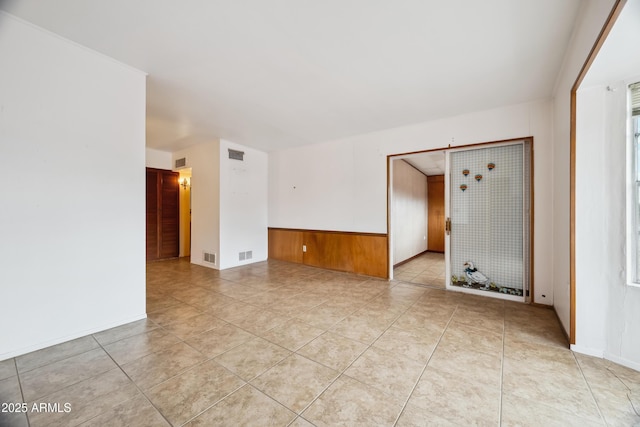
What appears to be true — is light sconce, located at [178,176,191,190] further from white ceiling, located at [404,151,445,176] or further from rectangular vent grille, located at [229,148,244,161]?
white ceiling, located at [404,151,445,176]

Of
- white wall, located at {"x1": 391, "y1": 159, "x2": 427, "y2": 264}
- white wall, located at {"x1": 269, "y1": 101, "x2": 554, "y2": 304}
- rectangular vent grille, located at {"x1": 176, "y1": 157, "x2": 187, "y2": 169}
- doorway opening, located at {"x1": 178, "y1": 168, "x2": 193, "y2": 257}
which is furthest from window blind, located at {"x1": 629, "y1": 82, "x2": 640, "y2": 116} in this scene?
doorway opening, located at {"x1": 178, "y1": 168, "x2": 193, "y2": 257}

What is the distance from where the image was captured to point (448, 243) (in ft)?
13.3

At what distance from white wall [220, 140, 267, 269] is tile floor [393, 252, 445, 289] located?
3426 mm

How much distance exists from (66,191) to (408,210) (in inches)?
251

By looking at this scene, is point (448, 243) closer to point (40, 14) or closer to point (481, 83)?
point (481, 83)

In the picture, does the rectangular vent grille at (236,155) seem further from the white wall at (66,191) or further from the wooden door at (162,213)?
the white wall at (66,191)

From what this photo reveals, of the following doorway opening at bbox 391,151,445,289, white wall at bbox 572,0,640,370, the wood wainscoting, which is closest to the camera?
white wall at bbox 572,0,640,370

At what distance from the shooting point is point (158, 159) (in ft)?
20.0

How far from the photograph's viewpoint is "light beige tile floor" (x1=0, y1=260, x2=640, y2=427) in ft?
4.85

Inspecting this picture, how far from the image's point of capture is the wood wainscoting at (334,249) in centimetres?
464

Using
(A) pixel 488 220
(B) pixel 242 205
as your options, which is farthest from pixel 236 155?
(A) pixel 488 220

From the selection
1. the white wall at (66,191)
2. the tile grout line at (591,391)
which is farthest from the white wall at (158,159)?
the tile grout line at (591,391)

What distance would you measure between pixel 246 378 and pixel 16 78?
311 centimetres

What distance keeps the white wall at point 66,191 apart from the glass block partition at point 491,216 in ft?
14.7
